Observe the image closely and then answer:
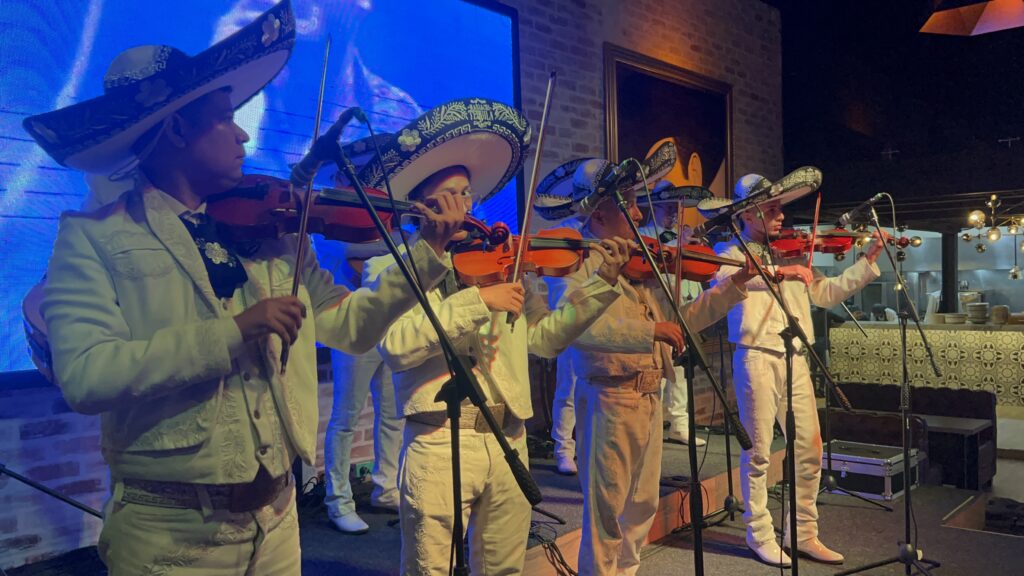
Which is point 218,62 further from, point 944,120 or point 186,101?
point 944,120

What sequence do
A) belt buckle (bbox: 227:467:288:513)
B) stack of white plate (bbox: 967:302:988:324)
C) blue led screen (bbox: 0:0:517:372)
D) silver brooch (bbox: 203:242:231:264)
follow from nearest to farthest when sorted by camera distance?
belt buckle (bbox: 227:467:288:513) → silver brooch (bbox: 203:242:231:264) → blue led screen (bbox: 0:0:517:372) → stack of white plate (bbox: 967:302:988:324)

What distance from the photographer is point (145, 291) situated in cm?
151

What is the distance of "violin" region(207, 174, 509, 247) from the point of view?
177cm

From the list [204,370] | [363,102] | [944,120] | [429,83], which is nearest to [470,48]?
[429,83]

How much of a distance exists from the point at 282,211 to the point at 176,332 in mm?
519

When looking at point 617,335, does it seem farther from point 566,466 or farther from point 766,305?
point 566,466

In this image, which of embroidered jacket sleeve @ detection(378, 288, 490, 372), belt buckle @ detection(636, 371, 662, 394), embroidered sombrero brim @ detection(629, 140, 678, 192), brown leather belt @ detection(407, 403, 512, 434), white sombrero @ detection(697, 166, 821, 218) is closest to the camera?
embroidered jacket sleeve @ detection(378, 288, 490, 372)

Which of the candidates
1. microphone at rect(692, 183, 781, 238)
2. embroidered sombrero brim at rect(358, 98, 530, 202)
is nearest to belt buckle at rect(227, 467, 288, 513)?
embroidered sombrero brim at rect(358, 98, 530, 202)

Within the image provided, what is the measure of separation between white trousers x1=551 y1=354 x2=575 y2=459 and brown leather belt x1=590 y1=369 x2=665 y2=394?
1.67 meters

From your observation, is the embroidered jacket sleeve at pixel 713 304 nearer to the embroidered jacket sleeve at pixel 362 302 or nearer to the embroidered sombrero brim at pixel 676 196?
the embroidered sombrero brim at pixel 676 196

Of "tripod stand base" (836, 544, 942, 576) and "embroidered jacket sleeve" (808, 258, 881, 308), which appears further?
"embroidered jacket sleeve" (808, 258, 881, 308)

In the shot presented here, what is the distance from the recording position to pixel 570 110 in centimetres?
633

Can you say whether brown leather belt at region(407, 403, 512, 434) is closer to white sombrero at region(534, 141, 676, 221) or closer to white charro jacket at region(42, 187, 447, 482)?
white charro jacket at region(42, 187, 447, 482)

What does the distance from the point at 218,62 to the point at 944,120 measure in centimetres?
903
